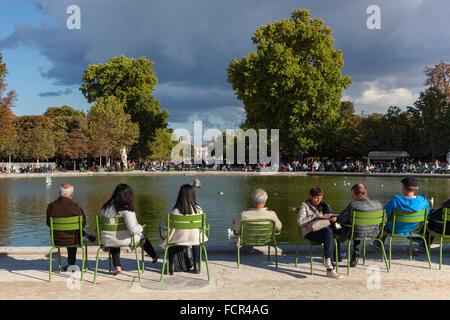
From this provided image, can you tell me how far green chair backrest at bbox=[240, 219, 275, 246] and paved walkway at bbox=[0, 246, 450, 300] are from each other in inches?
15.9

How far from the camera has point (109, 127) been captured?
53.5m

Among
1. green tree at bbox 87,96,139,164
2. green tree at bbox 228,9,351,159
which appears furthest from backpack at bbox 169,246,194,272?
green tree at bbox 87,96,139,164

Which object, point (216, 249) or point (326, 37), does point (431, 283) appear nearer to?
point (216, 249)

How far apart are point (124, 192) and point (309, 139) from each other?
42.3 meters

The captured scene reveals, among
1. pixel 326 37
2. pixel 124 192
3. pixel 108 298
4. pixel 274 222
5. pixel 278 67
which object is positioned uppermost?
pixel 326 37

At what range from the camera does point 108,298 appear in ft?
17.2

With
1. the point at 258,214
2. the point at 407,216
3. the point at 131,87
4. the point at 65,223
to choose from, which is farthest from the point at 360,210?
the point at 131,87

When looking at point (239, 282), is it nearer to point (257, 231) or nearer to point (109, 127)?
point (257, 231)

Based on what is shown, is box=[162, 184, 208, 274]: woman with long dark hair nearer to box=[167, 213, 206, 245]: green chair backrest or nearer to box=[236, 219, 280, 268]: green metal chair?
box=[167, 213, 206, 245]: green chair backrest

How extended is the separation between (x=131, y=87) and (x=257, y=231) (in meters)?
55.2

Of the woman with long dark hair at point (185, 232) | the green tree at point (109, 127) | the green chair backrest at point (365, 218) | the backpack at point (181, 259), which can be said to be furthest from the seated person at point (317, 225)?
the green tree at point (109, 127)

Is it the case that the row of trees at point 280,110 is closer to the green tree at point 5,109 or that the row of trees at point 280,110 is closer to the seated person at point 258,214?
the green tree at point 5,109

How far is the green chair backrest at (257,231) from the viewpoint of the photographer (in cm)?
658
